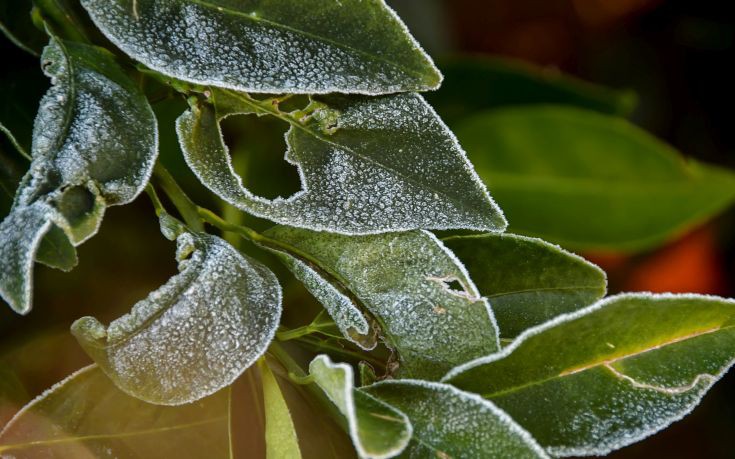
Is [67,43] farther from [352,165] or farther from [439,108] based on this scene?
[439,108]

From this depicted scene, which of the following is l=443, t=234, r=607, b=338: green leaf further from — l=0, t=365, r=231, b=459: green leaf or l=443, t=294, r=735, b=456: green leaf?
l=0, t=365, r=231, b=459: green leaf

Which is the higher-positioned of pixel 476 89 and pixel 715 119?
pixel 476 89

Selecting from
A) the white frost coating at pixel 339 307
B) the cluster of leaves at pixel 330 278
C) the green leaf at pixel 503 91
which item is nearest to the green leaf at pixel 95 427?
the cluster of leaves at pixel 330 278

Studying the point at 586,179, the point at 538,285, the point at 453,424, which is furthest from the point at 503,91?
the point at 453,424

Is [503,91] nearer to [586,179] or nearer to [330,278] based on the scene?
[586,179]

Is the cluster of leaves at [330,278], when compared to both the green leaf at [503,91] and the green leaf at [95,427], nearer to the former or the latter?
the green leaf at [95,427]

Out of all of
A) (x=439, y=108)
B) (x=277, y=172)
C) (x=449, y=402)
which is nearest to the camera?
(x=449, y=402)

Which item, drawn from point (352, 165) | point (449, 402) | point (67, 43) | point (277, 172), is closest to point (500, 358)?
point (449, 402)
